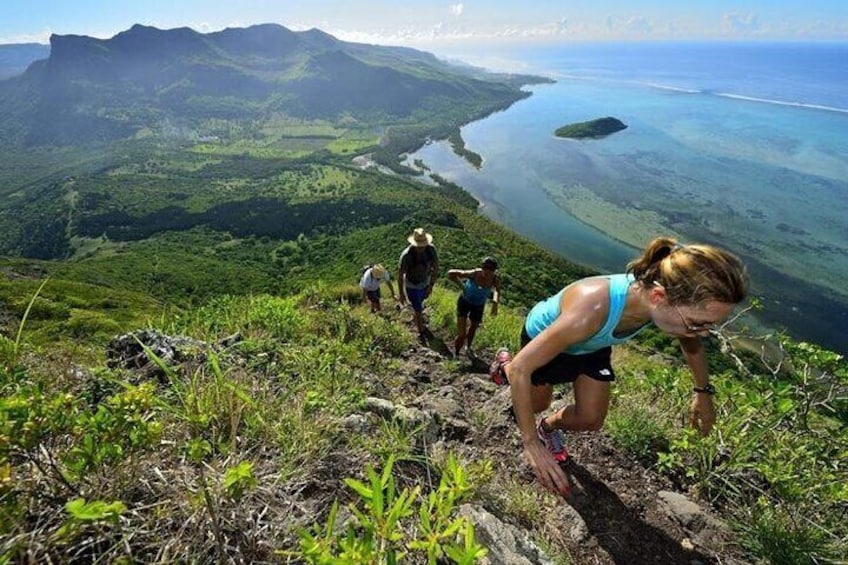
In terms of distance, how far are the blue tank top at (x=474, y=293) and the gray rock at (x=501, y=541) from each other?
4113mm

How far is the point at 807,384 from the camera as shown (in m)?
2.57

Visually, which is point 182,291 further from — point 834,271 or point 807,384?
point 834,271

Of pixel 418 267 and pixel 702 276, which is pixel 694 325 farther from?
pixel 418 267

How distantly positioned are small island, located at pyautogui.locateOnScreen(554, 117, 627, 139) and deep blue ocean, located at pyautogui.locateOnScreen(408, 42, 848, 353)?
14.7 feet

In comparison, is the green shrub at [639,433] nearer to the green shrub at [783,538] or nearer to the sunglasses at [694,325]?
the green shrub at [783,538]

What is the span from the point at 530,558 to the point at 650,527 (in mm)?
1059

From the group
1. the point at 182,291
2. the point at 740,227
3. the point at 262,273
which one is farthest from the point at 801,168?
the point at 182,291

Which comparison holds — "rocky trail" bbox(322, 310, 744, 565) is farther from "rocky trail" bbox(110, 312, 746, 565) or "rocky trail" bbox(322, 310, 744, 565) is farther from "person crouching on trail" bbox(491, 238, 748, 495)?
"person crouching on trail" bbox(491, 238, 748, 495)

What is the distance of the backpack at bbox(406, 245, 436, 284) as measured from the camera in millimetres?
7184

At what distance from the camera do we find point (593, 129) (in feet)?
383

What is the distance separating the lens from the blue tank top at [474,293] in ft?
21.0

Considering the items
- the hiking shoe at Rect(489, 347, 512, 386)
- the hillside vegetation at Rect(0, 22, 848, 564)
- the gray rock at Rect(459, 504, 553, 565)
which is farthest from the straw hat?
the gray rock at Rect(459, 504, 553, 565)

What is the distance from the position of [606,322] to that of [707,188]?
81.3 metres

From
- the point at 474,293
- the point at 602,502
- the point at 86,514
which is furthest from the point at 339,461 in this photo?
the point at 474,293
